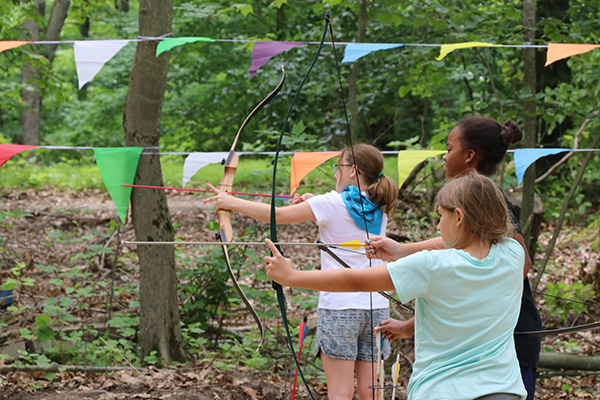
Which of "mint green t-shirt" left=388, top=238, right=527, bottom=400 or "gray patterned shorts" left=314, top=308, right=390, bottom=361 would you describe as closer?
"mint green t-shirt" left=388, top=238, right=527, bottom=400

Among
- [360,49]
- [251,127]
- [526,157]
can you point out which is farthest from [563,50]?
[251,127]

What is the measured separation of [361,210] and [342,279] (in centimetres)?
102

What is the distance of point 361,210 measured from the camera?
243 cm

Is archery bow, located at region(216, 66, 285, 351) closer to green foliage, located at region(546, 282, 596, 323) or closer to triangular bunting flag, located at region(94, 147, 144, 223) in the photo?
triangular bunting flag, located at region(94, 147, 144, 223)

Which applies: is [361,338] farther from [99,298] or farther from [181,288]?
[99,298]

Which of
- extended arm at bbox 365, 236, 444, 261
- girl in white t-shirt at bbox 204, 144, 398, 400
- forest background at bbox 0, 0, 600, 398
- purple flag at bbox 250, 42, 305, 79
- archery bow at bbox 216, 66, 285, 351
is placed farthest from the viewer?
forest background at bbox 0, 0, 600, 398

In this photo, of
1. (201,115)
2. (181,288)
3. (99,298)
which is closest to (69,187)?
(201,115)

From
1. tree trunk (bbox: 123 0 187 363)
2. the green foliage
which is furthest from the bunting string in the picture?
the green foliage

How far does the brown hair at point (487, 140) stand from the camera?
7.02 ft

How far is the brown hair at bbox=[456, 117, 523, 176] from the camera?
2.14m

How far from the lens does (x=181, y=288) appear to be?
4.95m

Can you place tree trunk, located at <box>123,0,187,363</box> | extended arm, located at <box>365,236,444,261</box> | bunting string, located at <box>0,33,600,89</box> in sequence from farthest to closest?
tree trunk, located at <box>123,0,187,363</box> → bunting string, located at <box>0,33,600,89</box> → extended arm, located at <box>365,236,444,261</box>

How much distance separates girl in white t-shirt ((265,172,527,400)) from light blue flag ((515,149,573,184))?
2173 millimetres

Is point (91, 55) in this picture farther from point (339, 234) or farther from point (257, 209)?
point (339, 234)
